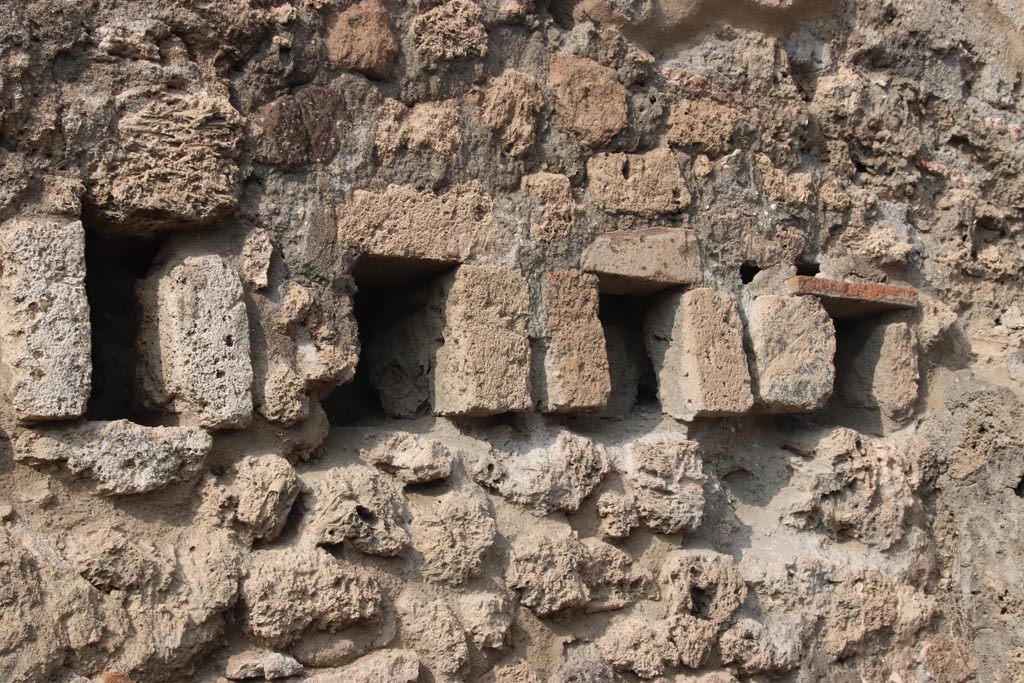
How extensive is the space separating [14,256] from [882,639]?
2.63m

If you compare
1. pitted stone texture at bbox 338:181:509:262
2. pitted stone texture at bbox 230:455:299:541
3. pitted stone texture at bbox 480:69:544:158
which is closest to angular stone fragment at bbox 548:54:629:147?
pitted stone texture at bbox 480:69:544:158

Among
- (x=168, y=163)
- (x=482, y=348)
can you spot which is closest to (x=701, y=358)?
(x=482, y=348)

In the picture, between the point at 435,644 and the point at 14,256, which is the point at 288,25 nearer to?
the point at 14,256

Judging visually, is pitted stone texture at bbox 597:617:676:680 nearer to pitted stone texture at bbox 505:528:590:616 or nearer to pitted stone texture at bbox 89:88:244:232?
pitted stone texture at bbox 505:528:590:616

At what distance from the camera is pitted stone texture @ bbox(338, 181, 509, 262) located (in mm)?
2533

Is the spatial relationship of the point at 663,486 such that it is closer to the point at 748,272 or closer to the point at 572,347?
the point at 572,347

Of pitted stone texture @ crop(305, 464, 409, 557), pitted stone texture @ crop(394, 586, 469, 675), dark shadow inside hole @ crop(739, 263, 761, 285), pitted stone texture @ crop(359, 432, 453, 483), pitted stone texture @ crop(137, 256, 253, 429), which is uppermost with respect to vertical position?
dark shadow inside hole @ crop(739, 263, 761, 285)

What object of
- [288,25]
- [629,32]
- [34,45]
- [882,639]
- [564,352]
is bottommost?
[882,639]

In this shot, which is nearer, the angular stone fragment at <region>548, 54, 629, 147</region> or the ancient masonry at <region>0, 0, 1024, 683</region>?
the ancient masonry at <region>0, 0, 1024, 683</region>

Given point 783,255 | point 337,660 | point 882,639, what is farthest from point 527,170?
point 882,639

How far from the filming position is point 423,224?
2613 mm

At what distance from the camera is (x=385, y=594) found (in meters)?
2.41

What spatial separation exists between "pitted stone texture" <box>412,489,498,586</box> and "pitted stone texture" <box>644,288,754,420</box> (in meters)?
0.76

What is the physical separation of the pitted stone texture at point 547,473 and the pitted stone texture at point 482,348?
134 millimetres
